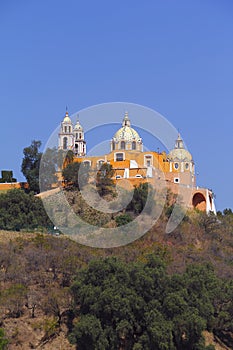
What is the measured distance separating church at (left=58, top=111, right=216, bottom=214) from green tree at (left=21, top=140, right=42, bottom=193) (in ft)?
8.04

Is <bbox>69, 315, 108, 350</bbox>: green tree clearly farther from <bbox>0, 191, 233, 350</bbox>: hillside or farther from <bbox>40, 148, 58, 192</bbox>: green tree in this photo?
<bbox>40, 148, 58, 192</bbox>: green tree

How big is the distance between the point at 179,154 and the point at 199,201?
4.31 m

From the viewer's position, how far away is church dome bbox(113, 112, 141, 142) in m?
56.8

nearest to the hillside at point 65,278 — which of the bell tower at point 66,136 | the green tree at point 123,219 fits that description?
the green tree at point 123,219

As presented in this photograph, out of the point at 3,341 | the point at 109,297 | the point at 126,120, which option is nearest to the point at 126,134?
the point at 126,120

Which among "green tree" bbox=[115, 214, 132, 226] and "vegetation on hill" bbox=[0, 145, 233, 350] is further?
"green tree" bbox=[115, 214, 132, 226]

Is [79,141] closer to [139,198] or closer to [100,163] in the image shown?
[100,163]

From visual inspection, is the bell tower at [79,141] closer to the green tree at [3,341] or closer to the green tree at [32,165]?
the green tree at [32,165]

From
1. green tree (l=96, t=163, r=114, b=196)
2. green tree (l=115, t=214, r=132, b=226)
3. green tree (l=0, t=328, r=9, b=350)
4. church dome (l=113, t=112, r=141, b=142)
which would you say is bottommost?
green tree (l=0, t=328, r=9, b=350)

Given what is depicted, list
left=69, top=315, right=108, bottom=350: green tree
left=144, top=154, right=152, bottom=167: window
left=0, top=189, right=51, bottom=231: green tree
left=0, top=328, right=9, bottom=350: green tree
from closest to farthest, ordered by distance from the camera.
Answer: left=0, top=328, right=9, bottom=350: green tree, left=69, top=315, right=108, bottom=350: green tree, left=0, top=189, right=51, bottom=231: green tree, left=144, top=154, right=152, bottom=167: window

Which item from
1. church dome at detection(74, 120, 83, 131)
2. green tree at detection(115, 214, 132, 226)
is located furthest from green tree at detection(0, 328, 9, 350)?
church dome at detection(74, 120, 83, 131)

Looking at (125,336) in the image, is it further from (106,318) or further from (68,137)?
(68,137)

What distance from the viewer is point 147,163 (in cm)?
5447

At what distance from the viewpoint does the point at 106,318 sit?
3303 cm
